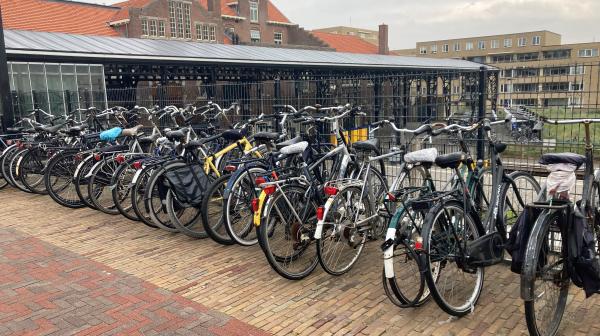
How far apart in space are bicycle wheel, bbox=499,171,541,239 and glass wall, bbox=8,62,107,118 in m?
10.5

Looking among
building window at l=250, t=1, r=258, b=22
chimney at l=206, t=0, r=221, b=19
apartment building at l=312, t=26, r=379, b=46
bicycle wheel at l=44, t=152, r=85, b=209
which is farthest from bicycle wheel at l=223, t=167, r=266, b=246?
apartment building at l=312, t=26, r=379, b=46

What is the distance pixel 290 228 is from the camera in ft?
13.1

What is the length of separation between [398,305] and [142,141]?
416cm

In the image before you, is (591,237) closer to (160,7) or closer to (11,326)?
(11,326)

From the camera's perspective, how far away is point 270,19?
51.5 metres

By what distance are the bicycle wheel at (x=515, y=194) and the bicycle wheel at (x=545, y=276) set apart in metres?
0.95

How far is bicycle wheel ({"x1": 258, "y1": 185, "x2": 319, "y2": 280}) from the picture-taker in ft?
12.9

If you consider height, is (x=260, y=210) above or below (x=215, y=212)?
above

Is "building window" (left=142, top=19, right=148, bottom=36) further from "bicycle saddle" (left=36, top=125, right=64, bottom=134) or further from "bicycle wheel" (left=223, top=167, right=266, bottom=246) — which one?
"bicycle wheel" (left=223, top=167, right=266, bottom=246)

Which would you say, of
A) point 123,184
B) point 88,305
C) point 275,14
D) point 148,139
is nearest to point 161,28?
point 275,14

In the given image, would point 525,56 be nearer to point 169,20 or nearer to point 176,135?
point 169,20

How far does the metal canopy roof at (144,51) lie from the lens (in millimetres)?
13336

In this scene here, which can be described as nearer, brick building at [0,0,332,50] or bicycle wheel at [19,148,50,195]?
bicycle wheel at [19,148,50,195]

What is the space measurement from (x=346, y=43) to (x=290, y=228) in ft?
187
